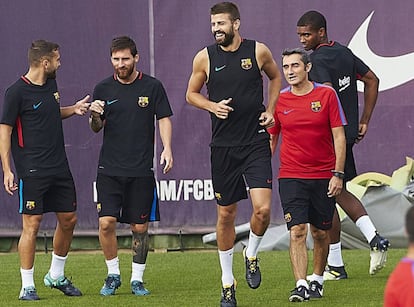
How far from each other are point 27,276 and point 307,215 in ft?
7.61

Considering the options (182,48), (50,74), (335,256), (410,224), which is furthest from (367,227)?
(410,224)

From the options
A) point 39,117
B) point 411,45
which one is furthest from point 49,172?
point 411,45

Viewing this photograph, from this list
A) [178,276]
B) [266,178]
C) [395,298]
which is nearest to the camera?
[395,298]

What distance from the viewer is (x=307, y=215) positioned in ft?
30.1

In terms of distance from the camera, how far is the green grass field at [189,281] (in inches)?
370

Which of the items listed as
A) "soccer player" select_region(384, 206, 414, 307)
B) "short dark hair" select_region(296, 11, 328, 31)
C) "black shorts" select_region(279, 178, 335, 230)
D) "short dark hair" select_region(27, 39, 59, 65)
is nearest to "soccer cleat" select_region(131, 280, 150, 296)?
"black shorts" select_region(279, 178, 335, 230)

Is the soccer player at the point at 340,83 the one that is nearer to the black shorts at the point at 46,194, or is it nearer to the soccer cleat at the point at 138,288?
the soccer cleat at the point at 138,288

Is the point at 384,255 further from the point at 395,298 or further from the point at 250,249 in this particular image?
the point at 395,298

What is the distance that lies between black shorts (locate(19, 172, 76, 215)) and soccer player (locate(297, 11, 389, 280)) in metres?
2.24

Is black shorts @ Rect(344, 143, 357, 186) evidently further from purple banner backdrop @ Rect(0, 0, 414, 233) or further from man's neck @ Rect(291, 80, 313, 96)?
purple banner backdrop @ Rect(0, 0, 414, 233)

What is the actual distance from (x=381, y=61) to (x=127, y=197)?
4.44m

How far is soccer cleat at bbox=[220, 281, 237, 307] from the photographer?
890 cm

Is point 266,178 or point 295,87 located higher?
point 295,87

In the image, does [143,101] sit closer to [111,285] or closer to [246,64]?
[246,64]
